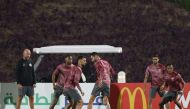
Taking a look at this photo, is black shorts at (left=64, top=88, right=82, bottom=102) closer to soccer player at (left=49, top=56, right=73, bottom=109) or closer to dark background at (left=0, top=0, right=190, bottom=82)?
soccer player at (left=49, top=56, right=73, bottom=109)

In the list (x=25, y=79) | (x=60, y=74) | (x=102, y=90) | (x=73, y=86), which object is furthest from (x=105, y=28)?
(x=73, y=86)

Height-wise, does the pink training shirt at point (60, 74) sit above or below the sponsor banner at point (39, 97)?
above

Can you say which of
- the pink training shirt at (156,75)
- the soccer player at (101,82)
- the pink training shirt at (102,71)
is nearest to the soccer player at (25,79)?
the soccer player at (101,82)

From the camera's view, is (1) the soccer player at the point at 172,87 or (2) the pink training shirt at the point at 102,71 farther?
(2) the pink training shirt at the point at 102,71

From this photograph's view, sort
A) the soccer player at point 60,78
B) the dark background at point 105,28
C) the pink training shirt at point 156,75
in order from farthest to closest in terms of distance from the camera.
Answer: the dark background at point 105,28 < the pink training shirt at point 156,75 < the soccer player at point 60,78

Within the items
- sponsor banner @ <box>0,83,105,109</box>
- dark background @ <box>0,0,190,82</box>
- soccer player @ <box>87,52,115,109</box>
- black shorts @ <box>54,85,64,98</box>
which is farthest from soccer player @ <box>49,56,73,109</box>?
dark background @ <box>0,0,190,82</box>

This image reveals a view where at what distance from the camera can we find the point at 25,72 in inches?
790

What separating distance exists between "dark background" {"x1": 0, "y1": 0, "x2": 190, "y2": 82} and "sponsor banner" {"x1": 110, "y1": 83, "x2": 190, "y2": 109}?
3524 cm

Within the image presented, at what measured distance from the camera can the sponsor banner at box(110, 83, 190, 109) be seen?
21.9 meters

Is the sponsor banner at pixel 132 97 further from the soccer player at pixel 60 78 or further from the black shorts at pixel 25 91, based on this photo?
the black shorts at pixel 25 91

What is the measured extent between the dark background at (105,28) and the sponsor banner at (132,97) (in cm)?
3524

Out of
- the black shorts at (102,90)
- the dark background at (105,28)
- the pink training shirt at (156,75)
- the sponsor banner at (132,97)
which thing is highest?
the dark background at (105,28)

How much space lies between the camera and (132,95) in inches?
868

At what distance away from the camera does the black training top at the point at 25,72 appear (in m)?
20.1
